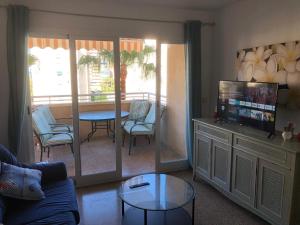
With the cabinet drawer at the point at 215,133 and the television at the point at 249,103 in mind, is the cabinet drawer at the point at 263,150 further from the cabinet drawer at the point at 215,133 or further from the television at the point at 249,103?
the television at the point at 249,103

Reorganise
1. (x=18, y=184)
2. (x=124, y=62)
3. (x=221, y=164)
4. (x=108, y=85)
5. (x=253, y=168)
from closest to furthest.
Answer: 1. (x=18, y=184)
2. (x=253, y=168)
3. (x=221, y=164)
4. (x=108, y=85)
5. (x=124, y=62)

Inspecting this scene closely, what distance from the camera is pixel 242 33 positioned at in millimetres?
3346

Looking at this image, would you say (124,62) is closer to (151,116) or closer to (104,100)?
(104,100)

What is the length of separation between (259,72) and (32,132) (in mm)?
2892

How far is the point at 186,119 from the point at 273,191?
5.81ft

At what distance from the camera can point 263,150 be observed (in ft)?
7.98

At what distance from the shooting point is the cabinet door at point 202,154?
327cm

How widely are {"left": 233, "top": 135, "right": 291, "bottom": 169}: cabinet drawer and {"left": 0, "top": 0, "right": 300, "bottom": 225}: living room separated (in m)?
0.01

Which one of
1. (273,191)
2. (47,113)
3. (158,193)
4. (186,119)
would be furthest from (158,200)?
(47,113)

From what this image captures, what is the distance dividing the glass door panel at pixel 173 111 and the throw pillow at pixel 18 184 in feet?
6.73

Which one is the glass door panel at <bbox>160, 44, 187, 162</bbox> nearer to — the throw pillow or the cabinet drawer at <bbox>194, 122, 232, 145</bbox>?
the cabinet drawer at <bbox>194, 122, 232, 145</bbox>

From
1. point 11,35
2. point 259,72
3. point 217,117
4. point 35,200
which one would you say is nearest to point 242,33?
point 259,72

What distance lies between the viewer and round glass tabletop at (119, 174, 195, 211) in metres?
2.34

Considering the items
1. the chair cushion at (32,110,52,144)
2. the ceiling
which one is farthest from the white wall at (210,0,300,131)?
the chair cushion at (32,110,52,144)
